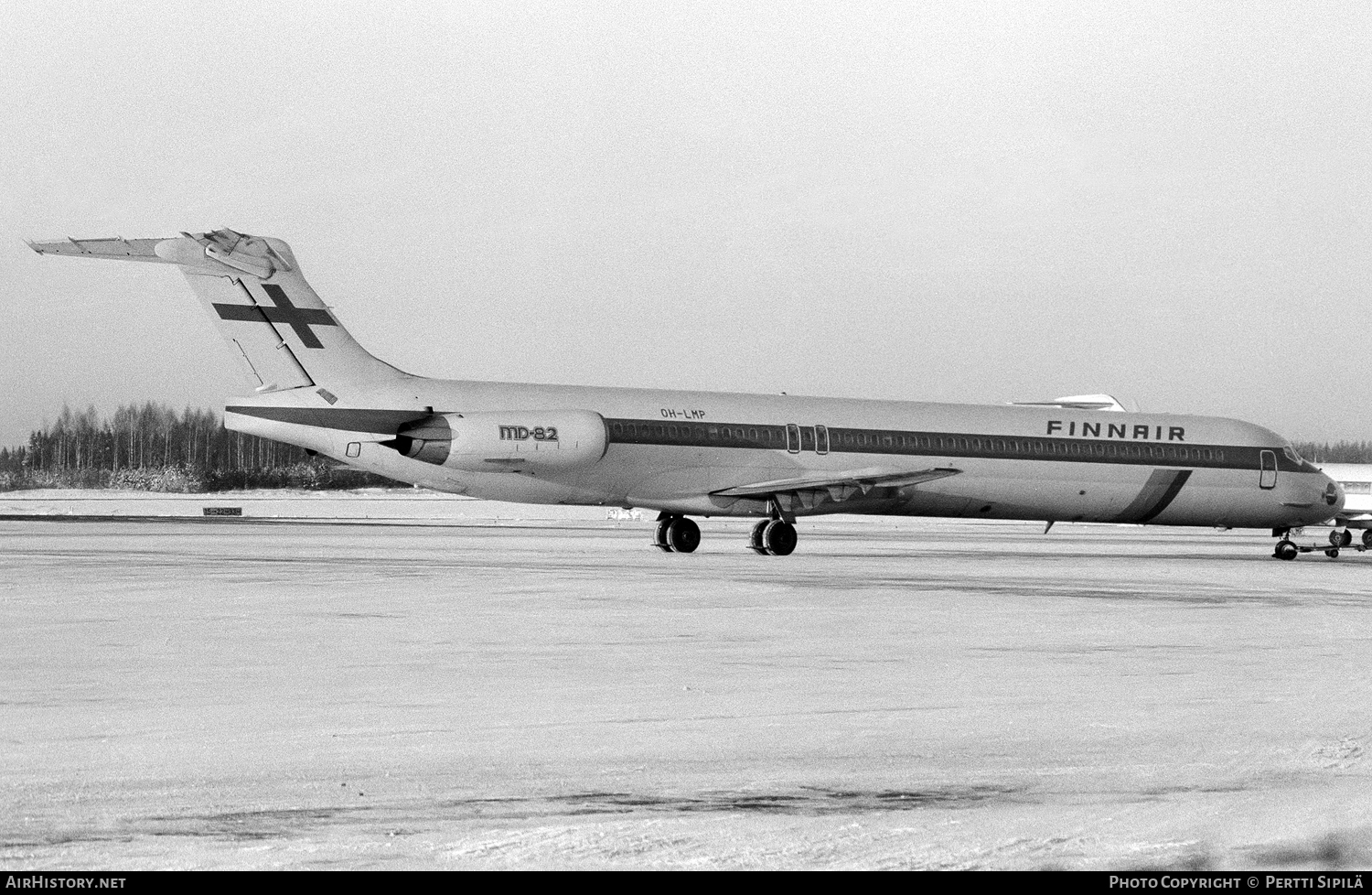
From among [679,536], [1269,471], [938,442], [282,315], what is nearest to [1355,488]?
[1269,471]

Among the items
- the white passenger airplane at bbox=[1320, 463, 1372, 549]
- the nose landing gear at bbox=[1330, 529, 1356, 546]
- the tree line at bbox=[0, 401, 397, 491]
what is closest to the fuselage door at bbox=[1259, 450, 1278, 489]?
the nose landing gear at bbox=[1330, 529, 1356, 546]

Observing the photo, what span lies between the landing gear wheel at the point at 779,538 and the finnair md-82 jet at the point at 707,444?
37 mm

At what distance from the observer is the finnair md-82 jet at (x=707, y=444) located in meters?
25.0

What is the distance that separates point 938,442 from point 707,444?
4.99 meters

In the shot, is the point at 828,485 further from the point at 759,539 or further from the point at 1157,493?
the point at 1157,493

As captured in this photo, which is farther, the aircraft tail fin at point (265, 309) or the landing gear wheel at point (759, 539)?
the landing gear wheel at point (759, 539)

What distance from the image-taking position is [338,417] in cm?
2502

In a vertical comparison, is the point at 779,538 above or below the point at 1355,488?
below

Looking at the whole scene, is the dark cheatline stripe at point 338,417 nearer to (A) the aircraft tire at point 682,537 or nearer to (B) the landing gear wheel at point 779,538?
(A) the aircraft tire at point 682,537

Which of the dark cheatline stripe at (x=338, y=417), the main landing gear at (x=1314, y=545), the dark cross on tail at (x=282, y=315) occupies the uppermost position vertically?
the dark cross on tail at (x=282, y=315)

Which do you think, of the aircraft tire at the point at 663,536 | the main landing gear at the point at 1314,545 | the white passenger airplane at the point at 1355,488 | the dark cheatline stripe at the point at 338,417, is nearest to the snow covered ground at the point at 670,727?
the dark cheatline stripe at the point at 338,417

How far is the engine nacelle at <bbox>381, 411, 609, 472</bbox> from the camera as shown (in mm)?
25141

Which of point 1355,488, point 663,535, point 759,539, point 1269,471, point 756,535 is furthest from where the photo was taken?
point 1355,488

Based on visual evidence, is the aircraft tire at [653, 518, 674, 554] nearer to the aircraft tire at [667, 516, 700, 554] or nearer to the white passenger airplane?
the aircraft tire at [667, 516, 700, 554]
